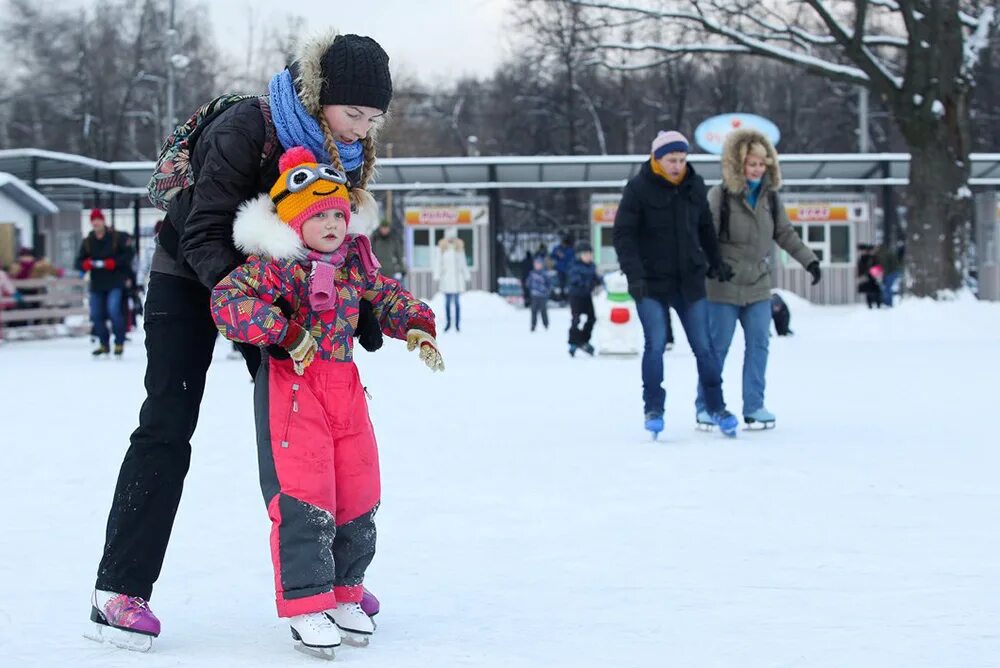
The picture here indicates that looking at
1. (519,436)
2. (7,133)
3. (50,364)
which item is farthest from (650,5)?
(7,133)

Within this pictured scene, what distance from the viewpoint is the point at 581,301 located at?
620 inches

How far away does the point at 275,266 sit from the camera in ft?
11.2

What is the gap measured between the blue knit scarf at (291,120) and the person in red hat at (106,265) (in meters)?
11.5

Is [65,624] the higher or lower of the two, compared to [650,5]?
lower

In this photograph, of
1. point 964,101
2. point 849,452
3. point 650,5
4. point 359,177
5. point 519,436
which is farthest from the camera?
point 650,5

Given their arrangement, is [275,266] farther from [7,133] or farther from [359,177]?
[7,133]

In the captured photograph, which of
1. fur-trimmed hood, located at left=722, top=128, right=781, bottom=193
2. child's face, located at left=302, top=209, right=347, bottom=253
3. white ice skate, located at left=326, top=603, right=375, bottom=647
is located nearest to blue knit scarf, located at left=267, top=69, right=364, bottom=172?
child's face, located at left=302, top=209, right=347, bottom=253

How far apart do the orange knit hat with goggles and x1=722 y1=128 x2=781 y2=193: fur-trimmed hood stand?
4.79 m

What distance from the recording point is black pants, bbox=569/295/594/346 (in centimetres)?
1544

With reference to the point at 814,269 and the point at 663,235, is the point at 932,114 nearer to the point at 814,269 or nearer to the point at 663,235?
the point at 814,269

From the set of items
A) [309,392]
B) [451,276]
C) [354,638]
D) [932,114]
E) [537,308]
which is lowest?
[537,308]

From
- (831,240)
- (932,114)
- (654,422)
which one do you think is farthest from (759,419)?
(831,240)

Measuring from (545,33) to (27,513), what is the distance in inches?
677

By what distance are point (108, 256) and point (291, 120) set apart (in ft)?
38.0
